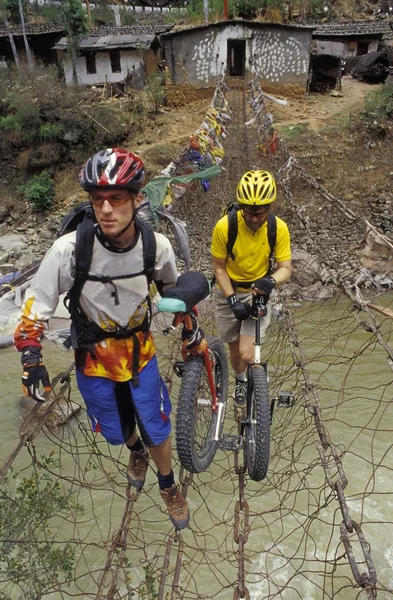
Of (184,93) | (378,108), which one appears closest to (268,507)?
(378,108)

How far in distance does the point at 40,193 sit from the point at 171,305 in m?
11.7

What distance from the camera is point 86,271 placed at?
5.33 ft

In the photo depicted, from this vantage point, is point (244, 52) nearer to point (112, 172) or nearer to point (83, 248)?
point (112, 172)

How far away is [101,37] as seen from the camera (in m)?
16.7

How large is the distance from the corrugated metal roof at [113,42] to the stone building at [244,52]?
4.06 m

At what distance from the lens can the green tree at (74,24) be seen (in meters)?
15.7

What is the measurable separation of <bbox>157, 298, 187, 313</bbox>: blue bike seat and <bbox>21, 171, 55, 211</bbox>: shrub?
1151 centimetres

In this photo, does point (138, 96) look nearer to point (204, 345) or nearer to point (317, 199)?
point (317, 199)

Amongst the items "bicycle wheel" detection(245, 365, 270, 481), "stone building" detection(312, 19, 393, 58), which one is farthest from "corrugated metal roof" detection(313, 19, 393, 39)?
"bicycle wheel" detection(245, 365, 270, 481)

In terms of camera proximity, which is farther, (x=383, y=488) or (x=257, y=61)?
(x=257, y=61)

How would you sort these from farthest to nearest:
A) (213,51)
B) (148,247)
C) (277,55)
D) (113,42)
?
(113,42) < (277,55) < (213,51) < (148,247)

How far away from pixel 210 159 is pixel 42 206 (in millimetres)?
7469

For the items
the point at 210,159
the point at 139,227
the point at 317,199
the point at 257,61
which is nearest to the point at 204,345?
the point at 139,227

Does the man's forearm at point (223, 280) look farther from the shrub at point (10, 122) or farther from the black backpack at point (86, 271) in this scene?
the shrub at point (10, 122)
